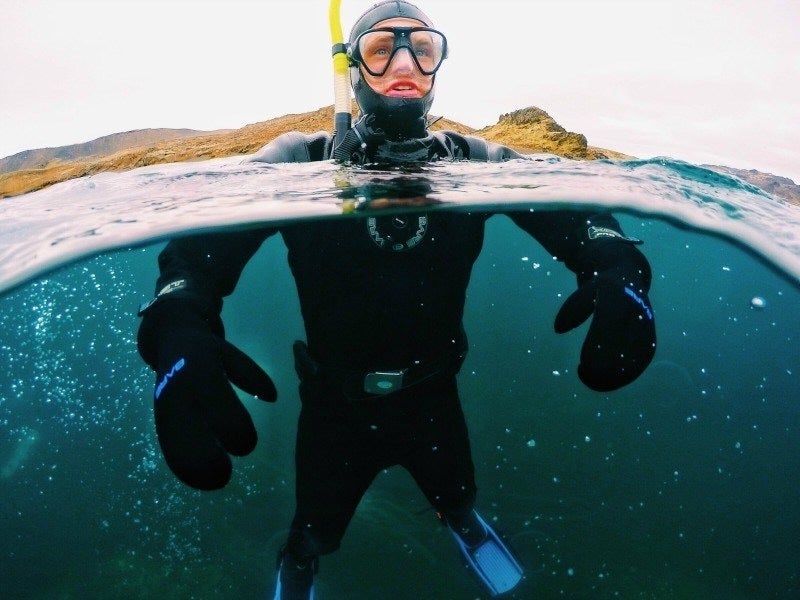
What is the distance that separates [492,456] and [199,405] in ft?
50.1

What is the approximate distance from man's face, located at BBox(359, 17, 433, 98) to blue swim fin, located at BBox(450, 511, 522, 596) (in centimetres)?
Answer: 422

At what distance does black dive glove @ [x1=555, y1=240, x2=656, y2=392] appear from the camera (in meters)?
2.22

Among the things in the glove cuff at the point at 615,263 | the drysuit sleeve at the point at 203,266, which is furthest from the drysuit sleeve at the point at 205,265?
the glove cuff at the point at 615,263

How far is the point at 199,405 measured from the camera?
2.03m

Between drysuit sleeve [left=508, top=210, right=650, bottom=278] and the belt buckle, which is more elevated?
drysuit sleeve [left=508, top=210, right=650, bottom=278]

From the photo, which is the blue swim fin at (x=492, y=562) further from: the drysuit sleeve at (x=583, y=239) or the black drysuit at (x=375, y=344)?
the drysuit sleeve at (x=583, y=239)

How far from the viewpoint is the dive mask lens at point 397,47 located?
150 inches

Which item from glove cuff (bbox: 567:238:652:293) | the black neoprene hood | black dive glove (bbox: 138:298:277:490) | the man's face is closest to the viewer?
black dive glove (bbox: 138:298:277:490)

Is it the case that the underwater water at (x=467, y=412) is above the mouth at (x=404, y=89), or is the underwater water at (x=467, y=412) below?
below

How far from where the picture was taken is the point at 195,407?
6.66 feet

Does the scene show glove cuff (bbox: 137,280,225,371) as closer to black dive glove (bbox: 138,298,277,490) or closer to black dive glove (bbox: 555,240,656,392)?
black dive glove (bbox: 138,298,277,490)

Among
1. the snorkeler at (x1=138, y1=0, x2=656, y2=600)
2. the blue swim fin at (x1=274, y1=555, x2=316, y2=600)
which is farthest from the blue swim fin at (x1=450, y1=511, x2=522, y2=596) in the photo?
the blue swim fin at (x1=274, y1=555, x2=316, y2=600)

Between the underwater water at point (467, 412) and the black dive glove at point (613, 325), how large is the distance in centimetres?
126

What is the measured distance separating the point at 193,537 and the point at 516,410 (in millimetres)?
13101
